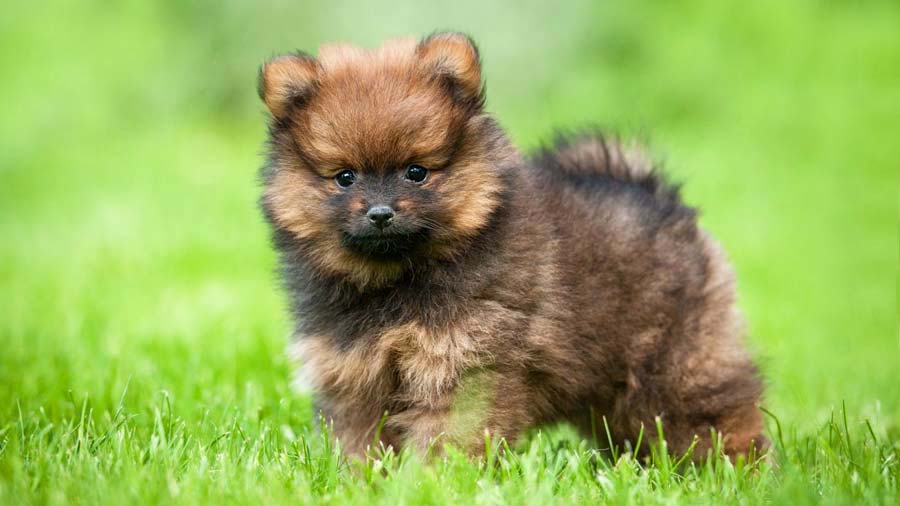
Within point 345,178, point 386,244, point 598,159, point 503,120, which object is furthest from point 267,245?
point 386,244

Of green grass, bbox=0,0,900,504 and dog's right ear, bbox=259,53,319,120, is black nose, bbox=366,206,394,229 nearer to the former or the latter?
dog's right ear, bbox=259,53,319,120

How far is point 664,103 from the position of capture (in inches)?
468

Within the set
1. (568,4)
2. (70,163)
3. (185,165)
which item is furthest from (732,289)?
(568,4)

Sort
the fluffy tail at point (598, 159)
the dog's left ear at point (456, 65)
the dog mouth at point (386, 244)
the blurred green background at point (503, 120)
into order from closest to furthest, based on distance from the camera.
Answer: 1. the dog mouth at point (386, 244)
2. the dog's left ear at point (456, 65)
3. the fluffy tail at point (598, 159)
4. the blurred green background at point (503, 120)

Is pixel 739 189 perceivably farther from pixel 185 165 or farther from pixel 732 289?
pixel 732 289

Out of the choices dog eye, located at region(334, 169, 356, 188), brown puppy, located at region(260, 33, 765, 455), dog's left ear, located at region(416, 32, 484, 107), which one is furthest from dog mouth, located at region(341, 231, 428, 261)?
dog's left ear, located at region(416, 32, 484, 107)

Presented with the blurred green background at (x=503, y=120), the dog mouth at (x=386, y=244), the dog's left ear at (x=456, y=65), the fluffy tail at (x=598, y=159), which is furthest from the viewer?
the blurred green background at (x=503, y=120)

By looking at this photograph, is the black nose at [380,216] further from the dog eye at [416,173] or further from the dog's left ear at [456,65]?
the dog's left ear at [456,65]

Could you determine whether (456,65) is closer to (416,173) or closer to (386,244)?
(416,173)

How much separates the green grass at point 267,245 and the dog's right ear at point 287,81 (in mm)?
748

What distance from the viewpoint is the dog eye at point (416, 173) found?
3.32 meters

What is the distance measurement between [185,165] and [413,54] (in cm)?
706

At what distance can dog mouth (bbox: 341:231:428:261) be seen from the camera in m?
3.25

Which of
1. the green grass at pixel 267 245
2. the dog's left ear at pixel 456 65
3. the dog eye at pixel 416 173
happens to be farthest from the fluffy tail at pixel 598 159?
the dog eye at pixel 416 173
